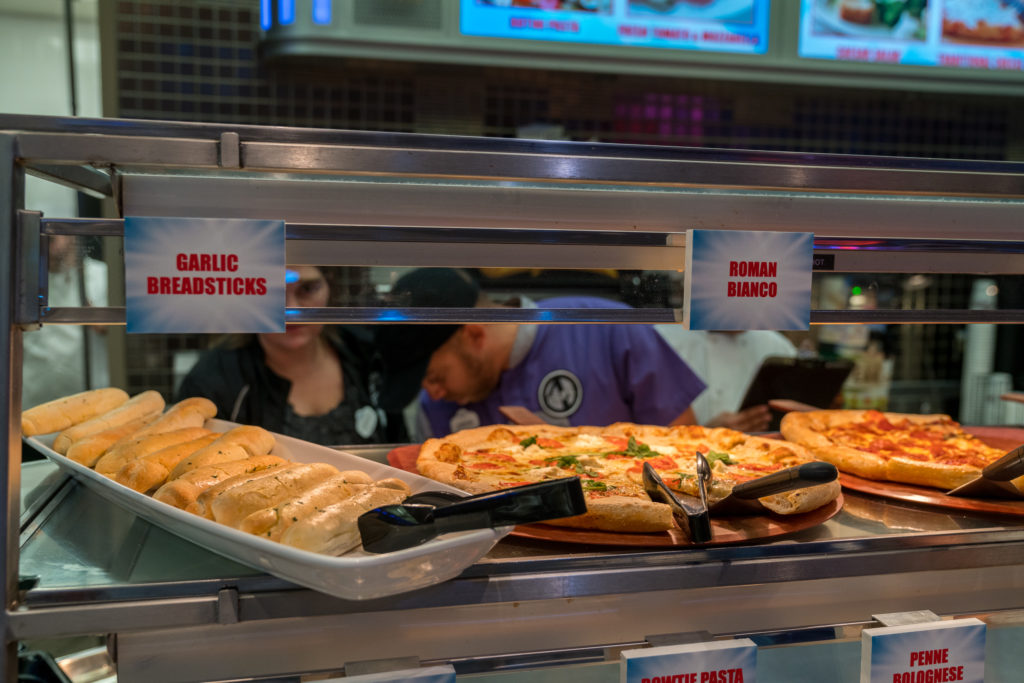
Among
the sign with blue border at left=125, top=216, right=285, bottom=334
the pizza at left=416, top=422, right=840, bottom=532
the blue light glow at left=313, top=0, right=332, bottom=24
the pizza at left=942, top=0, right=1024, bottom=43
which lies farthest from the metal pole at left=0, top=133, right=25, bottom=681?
the pizza at left=942, top=0, right=1024, bottom=43

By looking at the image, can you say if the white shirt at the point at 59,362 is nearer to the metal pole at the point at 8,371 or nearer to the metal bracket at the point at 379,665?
the metal pole at the point at 8,371

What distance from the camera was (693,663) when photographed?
99cm

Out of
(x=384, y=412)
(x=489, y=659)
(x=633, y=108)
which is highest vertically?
(x=633, y=108)

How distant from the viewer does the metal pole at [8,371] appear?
33.7 inches

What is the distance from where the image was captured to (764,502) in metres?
1.14

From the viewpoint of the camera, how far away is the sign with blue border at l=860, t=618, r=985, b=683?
104 centimetres

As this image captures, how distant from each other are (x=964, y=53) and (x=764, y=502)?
3.16m

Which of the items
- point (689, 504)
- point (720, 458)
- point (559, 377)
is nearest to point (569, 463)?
point (720, 458)

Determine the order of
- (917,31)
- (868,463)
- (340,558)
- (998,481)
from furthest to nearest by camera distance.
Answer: (917,31), (868,463), (998,481), (340,558)

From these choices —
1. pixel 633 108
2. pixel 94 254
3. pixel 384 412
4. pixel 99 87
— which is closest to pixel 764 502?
pixel 94 254

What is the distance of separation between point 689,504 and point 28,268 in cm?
87

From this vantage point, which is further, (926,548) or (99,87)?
(99,87)

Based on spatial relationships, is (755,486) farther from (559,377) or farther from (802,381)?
(802,381)

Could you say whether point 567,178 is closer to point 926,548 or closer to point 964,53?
point 926,548
